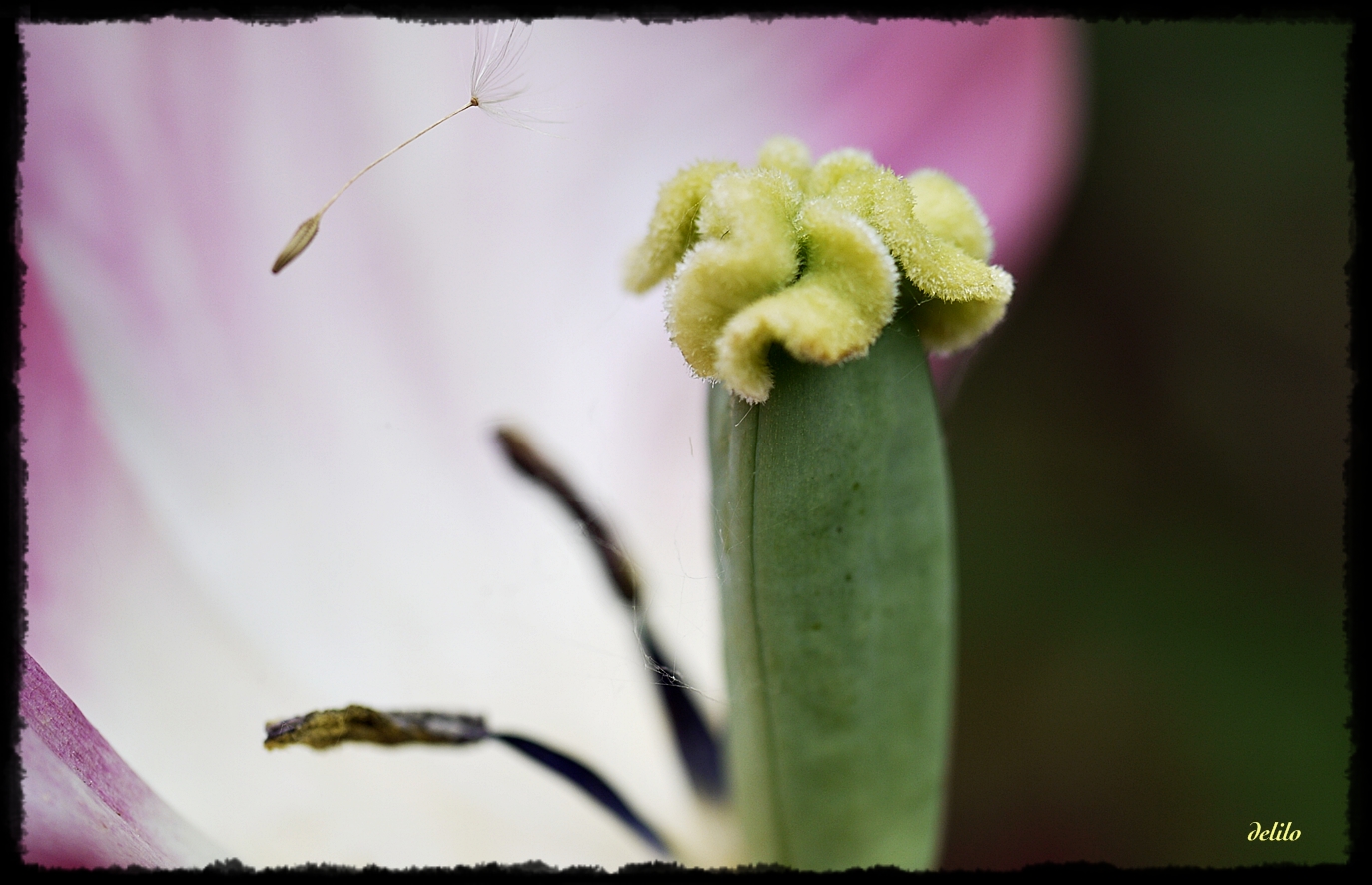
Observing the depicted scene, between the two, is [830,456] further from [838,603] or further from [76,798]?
[76,798]

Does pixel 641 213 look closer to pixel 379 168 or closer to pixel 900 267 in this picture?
pixel 379 168

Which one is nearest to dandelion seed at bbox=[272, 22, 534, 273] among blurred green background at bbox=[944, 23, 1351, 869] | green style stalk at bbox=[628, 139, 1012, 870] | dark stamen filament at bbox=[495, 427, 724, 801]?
green style stalk at bbox=[628, 139, 1012, 870]

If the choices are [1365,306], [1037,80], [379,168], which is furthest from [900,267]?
[1037,80]

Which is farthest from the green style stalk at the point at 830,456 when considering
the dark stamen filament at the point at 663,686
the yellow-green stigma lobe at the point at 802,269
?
the dark stamen filament at the point at 663,686

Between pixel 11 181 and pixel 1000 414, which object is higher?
pixel 1000 414

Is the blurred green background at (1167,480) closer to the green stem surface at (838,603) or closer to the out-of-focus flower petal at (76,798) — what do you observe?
the green stem surface at (838,603)

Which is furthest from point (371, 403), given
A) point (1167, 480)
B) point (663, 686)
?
point (1167, 480)

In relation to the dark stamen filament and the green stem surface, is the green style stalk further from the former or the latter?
the dark stamen filament
